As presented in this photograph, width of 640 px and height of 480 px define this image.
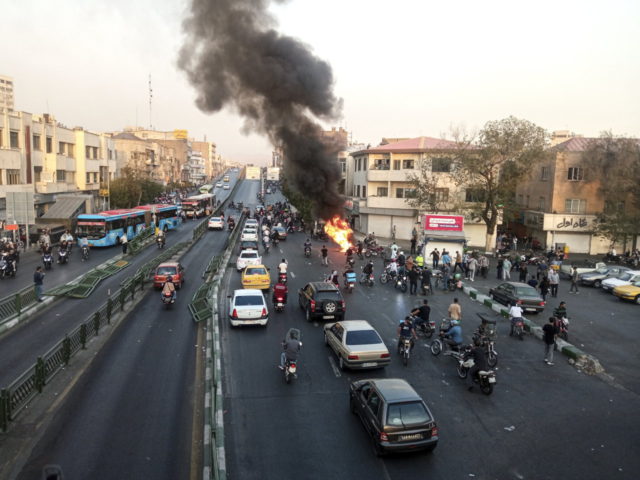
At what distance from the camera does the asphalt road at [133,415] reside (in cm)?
933

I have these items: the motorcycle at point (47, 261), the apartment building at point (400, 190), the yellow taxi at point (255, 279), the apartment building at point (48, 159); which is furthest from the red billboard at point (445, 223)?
the apartment building at point (48, 159)

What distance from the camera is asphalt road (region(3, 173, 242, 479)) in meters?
9.33

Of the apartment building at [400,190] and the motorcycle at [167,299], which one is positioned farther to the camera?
the apartment building at [400,190]

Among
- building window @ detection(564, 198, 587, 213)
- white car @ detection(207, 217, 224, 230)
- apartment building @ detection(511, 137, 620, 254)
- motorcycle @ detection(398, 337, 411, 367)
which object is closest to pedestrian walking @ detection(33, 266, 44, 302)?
motorcycle @ detection(398, 337, 411, 367)

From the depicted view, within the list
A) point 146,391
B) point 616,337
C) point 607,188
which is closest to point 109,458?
point 146,391

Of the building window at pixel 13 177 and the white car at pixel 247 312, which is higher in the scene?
the building window at pixel 13 177

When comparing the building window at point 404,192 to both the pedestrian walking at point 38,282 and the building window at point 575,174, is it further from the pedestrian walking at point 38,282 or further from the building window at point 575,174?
the pedestrian walking at point 38,282

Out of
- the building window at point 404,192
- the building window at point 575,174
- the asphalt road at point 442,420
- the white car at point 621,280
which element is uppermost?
the building window at point 575,174

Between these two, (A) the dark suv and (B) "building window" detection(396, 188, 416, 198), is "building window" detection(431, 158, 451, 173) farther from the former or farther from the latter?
(A) the dark suv

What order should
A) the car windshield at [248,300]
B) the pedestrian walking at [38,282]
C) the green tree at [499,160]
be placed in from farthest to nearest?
the green tree at [499,160], the pedestrian walking at [38,282], the car windshield at [248,300]

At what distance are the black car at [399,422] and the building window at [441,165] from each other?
123 ft

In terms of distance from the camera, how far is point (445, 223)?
3275 cm

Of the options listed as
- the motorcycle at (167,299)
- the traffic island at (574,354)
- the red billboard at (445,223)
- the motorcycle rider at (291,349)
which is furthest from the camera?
the red billboard at (445,223)

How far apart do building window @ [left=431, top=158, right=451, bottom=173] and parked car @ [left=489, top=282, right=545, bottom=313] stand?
78.7 ft
